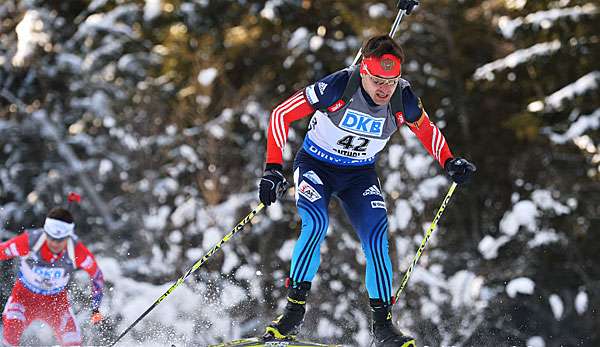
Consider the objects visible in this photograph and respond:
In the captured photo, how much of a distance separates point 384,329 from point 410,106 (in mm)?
1254

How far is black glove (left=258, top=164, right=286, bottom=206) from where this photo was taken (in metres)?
4.61

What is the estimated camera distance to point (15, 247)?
22.1 feet

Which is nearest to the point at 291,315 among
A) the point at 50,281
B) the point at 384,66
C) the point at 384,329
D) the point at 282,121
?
the point at 384,329

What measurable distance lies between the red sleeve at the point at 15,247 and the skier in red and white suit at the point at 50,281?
0.09 metres

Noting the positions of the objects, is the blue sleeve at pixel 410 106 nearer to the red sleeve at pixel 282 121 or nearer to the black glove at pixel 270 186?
the red sleeve at pixel 282 121

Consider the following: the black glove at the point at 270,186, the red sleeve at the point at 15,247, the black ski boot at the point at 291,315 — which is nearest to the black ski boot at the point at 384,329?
the black ski boot at the point at 291,315

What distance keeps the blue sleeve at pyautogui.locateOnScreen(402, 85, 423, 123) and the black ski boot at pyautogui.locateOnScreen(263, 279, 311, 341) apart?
1105mm

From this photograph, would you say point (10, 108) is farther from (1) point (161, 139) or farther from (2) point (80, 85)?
(1) point (161, 139)

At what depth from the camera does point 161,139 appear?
50.3ft

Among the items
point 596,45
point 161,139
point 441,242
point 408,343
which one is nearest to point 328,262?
point 441,242

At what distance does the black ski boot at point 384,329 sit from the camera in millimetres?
4715

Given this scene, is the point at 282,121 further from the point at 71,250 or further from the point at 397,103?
the point at 71,250

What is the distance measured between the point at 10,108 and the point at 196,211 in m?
4.85

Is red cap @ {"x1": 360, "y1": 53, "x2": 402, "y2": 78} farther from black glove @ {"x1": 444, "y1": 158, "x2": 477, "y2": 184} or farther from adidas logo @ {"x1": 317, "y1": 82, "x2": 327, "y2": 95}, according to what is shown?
black glove @ {"x1": 444, "y1": 158, "x2": 477, "y2": 184}
